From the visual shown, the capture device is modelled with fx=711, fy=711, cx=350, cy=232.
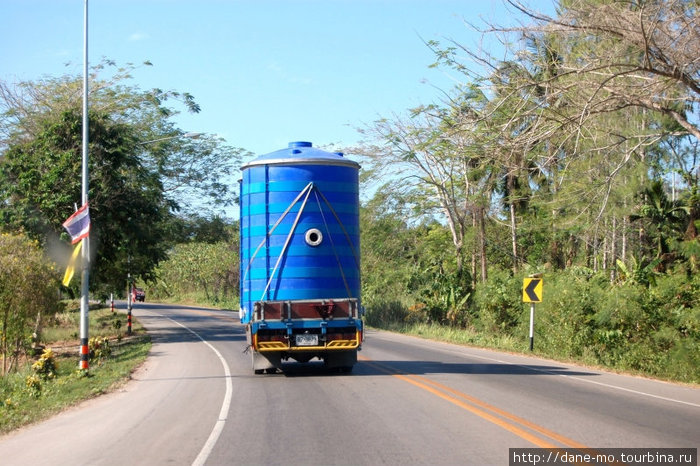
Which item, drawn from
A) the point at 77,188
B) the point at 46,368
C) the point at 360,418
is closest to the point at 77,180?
the point at 77,188

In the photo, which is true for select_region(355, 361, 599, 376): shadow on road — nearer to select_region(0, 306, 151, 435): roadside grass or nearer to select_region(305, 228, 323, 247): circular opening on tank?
select_region(305, 228, 323, 247): circular opening on tank

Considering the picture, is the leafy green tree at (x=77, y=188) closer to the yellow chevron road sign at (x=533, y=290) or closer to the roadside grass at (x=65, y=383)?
the roadside grass at (x=65, y=383)

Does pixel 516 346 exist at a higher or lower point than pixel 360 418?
lower

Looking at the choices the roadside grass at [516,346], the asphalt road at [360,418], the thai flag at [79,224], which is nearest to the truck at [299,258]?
the asphalt road at [360,418]

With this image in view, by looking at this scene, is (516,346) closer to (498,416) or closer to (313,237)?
(313,237)

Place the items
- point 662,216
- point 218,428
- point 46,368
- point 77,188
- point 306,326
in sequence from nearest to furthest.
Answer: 1. point 218,428
2. point 306,326
3. point 46,368
4. point 662,216
5. point 77,188

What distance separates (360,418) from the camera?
10.1 m

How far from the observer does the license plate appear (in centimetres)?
1447

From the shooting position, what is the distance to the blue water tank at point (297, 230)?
14477 millimetres

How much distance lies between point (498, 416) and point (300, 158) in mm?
6895

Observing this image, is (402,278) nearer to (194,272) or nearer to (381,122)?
(381,122)

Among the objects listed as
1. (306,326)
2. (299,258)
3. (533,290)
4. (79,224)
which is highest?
(79,224)

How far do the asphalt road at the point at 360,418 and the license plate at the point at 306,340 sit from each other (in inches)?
30.9

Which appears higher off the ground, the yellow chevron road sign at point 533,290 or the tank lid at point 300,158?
the tank lid at point 300,158
